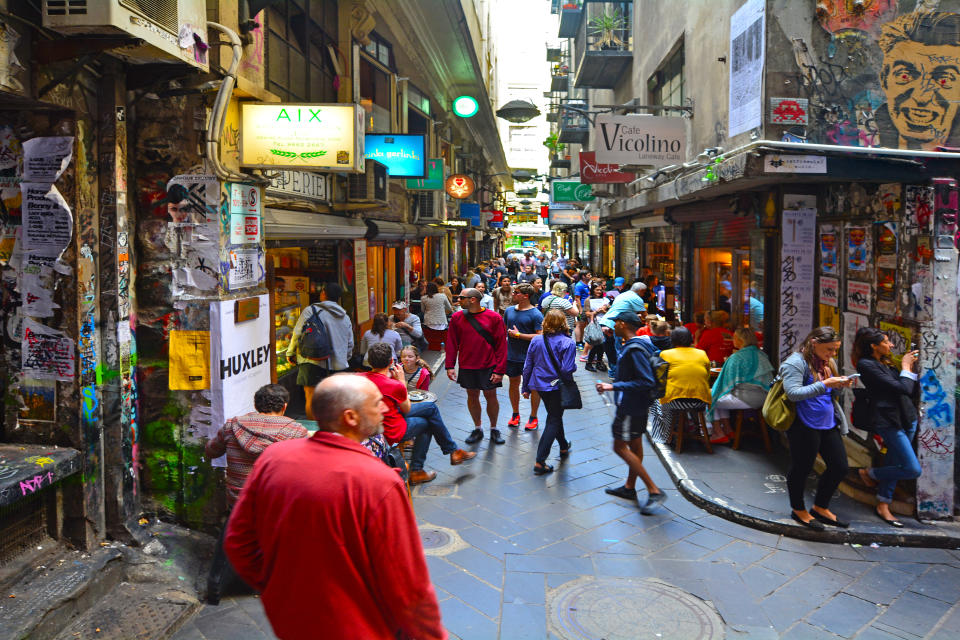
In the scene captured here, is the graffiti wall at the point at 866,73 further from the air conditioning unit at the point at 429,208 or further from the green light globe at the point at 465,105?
the green light globe at the point at 465,105

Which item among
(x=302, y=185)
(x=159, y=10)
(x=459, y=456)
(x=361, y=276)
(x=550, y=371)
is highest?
(x=159, y=10)

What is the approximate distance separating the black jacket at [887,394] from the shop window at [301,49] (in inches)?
258

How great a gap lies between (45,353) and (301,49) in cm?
567

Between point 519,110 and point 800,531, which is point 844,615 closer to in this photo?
point 800,531

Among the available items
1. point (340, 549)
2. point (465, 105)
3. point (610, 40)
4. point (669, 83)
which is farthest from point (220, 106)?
point (610, 40)

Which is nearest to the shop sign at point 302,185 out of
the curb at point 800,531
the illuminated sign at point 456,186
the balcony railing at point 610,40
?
the curb at point 800,531

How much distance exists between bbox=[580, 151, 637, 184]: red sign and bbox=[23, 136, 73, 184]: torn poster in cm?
1037

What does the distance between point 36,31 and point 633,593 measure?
5.20 metres

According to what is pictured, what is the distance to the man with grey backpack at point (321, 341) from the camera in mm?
8172

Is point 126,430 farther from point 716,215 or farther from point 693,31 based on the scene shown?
point 693,31

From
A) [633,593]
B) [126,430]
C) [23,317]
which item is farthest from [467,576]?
[23,317]

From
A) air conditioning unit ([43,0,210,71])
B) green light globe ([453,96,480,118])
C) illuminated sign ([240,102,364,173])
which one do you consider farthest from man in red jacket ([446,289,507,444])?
green light globe ([453,96,480,118])

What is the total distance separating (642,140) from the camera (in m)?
10.2

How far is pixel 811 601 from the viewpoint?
16.1 feet
